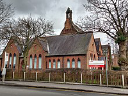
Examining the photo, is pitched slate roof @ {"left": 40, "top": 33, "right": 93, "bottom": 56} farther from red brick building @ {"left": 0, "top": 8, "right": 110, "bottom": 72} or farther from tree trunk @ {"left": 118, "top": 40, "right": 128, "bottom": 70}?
tree trunk @ {"left": 118, "top": 40, "right": 128, "bottom": 70}

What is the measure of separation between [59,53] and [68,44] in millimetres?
3193

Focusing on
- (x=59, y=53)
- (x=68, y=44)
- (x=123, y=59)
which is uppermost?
(x=68, y=44)

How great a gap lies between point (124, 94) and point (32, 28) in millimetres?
19920

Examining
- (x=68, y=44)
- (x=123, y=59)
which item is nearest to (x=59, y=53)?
(x=68, y=44)

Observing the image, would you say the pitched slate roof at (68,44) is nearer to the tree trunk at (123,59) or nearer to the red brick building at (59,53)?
the red brick building at (59,53)

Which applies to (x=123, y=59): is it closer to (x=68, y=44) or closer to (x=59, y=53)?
(x=59, y=53)

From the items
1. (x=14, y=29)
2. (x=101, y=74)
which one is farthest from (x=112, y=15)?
(x=14, y=29)

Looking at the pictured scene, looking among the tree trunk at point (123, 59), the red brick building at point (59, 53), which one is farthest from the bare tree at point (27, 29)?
the tree trunk at point (123, 59)

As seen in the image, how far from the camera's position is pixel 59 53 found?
34062mm

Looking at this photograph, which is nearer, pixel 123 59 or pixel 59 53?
pixel 123 59

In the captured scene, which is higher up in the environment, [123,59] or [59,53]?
[59,53]

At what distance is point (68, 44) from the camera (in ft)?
116

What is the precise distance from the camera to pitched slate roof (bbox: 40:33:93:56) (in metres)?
32.5

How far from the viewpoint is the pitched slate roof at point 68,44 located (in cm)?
3253
